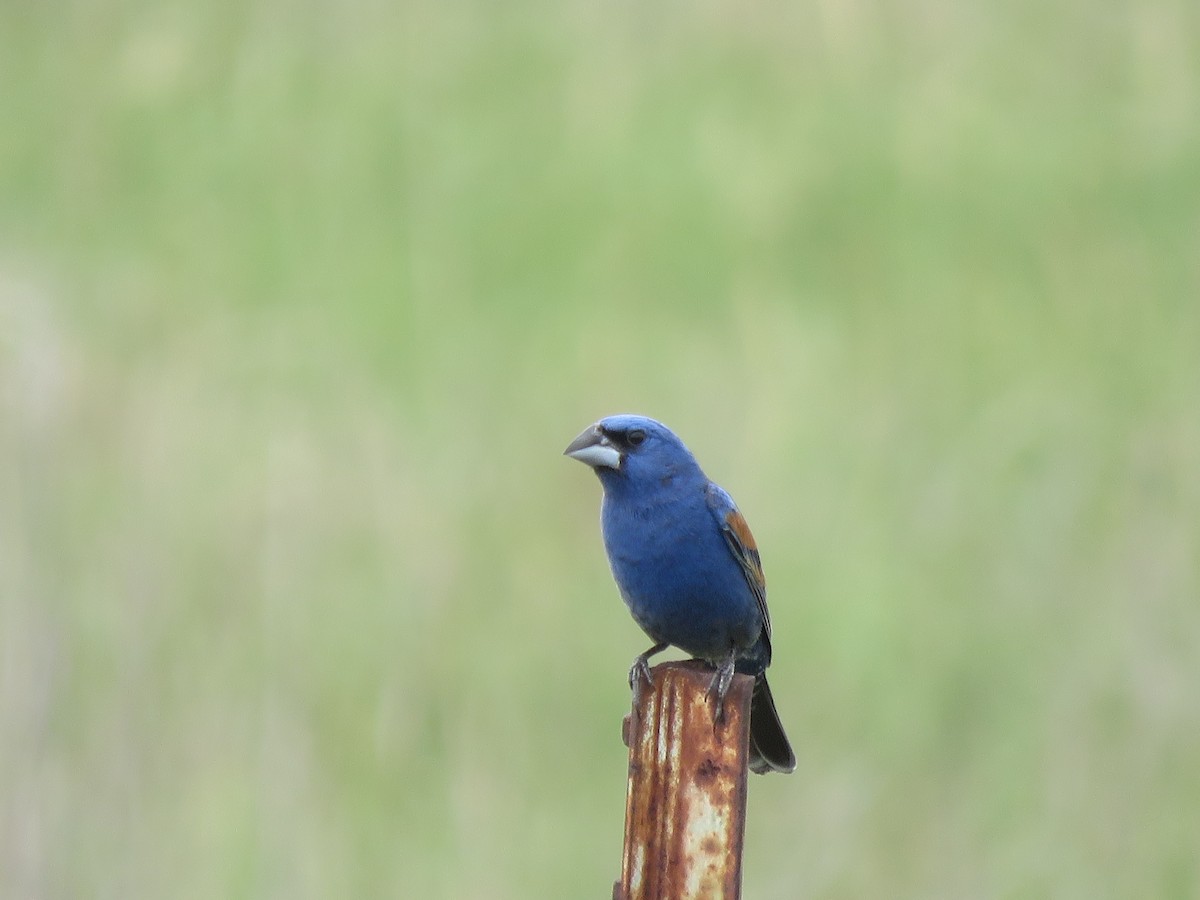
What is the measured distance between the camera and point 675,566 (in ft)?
11.9

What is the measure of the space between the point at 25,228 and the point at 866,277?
3.60 m

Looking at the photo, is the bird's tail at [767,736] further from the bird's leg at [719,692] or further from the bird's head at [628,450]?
the bird's leg at [719,692]

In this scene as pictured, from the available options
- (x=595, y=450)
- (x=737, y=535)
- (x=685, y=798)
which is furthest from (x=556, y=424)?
(x=685, y=798)

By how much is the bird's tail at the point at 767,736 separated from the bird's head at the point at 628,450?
546mm

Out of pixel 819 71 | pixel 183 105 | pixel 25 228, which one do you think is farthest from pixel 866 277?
pixel 25 228

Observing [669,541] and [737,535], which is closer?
[669,541]

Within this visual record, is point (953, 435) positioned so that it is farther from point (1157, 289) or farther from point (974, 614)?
point (1157, 289)

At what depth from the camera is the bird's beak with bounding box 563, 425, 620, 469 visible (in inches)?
142

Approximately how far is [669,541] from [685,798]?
1.63m

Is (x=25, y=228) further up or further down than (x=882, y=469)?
further up

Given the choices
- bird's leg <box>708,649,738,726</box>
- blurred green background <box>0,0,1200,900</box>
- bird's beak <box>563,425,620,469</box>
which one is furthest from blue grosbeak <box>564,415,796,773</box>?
blurred green background <box>0,0,1200,900</box>

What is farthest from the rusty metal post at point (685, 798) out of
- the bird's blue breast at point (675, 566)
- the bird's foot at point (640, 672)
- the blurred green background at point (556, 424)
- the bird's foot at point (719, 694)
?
the blurred green background at point (556, 424)

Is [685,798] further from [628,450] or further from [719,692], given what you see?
[628,450]

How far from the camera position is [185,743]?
505cm
